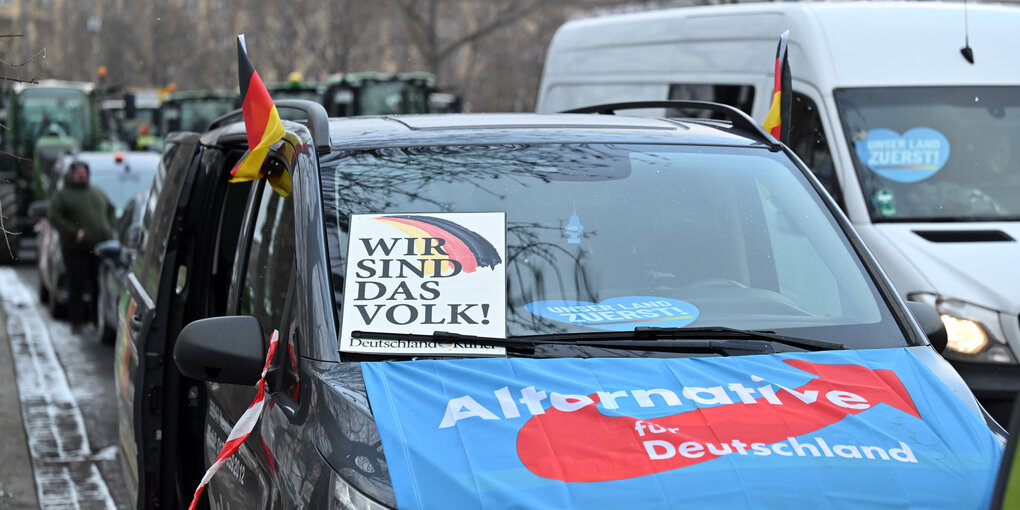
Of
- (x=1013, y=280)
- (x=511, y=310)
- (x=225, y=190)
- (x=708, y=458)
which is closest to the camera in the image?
(x=708, y=458)

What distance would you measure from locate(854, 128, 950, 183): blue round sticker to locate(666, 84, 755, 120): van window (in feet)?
3.08

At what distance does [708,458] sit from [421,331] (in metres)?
0.79

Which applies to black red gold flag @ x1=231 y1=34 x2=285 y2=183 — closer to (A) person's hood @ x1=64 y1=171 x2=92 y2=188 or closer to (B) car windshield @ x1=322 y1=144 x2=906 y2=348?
(B) car windshield @ x1=322 y1=144 x2=906 y2=348

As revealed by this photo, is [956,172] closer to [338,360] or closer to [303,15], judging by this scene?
[338,360]

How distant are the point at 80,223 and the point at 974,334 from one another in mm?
9271

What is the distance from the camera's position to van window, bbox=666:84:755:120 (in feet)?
25.7

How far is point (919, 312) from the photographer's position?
12.7ft

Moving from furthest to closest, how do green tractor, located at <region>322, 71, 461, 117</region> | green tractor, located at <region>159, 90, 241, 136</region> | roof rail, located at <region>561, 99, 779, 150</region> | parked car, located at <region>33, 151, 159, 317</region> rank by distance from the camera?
green tractor, located at <region>159, 90, 241, 136</region> < green tractor, located at <region>322, 71, 461, 117</region> < parked car, located at <region>33, 151, 159, 317</region> < roof rail, located at <region>561, 99, 779, 150</region>

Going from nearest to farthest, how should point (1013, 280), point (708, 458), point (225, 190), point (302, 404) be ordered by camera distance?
point (708, 458)
point (302, 404)
point (225, 190)
point (1013, 280)

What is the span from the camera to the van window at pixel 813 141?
698 cm

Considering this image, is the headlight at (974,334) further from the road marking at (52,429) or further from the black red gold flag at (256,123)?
the road marking at (52,429)

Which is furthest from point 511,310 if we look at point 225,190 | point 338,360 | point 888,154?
point 888,154

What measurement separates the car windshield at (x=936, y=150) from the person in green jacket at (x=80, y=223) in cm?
814

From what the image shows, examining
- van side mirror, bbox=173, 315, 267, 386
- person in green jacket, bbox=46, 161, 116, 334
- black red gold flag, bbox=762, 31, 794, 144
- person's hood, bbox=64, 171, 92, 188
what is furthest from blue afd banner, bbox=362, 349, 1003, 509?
person's hood, bbox=64, 171, 92, 188
